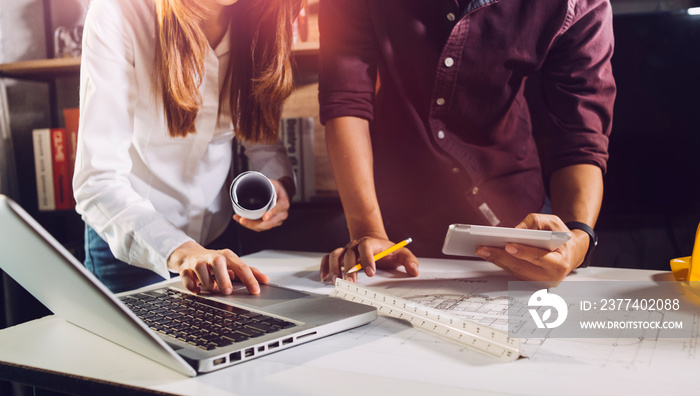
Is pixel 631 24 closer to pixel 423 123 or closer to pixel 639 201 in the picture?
pixel 639 201

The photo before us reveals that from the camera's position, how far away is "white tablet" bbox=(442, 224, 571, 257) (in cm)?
82

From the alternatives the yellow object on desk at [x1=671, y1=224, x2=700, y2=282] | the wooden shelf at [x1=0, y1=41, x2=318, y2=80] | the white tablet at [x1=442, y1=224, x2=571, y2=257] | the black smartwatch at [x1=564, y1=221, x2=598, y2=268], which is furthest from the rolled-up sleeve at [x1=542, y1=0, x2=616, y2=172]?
the wooden shelf at [x1=0, y1=41, x2=318, y2=80]

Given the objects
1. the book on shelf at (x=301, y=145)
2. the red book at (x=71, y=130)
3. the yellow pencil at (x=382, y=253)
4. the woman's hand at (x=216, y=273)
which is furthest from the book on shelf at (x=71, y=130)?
the yellow pencil at (x=382, y=253)

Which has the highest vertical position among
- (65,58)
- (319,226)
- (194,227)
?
(65,58)

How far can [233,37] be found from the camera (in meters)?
1.27

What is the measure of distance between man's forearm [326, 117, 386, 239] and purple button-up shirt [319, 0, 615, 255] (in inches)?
1.6

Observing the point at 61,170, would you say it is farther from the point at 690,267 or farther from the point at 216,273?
the point at 690,267

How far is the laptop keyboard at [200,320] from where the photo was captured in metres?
0.63

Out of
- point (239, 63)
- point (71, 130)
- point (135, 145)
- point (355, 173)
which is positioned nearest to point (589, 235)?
point (355, 173)

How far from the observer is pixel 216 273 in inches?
33.2

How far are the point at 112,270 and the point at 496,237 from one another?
90 cm

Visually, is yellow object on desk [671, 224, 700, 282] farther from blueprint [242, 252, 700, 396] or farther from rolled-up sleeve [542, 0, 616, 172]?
rolled-up sleeve [542, 0, 616, 172]

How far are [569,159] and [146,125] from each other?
3.15ft

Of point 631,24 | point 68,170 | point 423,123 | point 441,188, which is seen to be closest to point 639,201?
point 631,24
